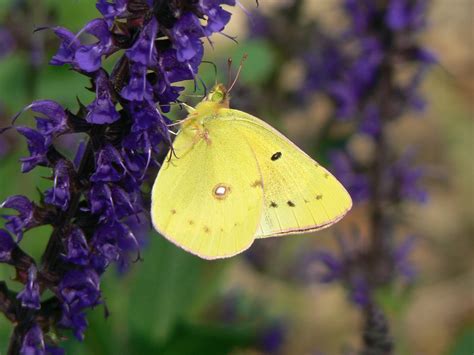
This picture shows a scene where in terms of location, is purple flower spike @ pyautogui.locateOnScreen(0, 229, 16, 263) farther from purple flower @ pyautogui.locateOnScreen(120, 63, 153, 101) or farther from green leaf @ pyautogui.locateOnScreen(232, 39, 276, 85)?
green leaf @ pyautogui.locateOnScreen(232, 39, 276, 85)

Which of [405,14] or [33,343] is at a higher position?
[405,14]

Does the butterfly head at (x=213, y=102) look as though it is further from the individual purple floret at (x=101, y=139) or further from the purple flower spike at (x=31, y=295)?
the purple flower spike at (x=31, y=295)

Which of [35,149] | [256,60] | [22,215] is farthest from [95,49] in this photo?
[256,60]

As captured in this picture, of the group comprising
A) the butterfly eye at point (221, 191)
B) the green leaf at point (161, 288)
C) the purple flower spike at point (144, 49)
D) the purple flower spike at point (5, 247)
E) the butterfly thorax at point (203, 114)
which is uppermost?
the purple flower spike at point (144, 49)

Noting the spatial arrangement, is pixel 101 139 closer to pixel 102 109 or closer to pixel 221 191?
pixel 102 109

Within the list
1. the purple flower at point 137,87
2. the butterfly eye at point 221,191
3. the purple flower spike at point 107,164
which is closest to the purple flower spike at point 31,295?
the purple flower spike at point 107,164

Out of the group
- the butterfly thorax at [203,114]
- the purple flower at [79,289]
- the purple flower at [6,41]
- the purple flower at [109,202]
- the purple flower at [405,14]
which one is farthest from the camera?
the purple flower at [6,41]

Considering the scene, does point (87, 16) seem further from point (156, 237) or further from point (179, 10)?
point (179, 10)
